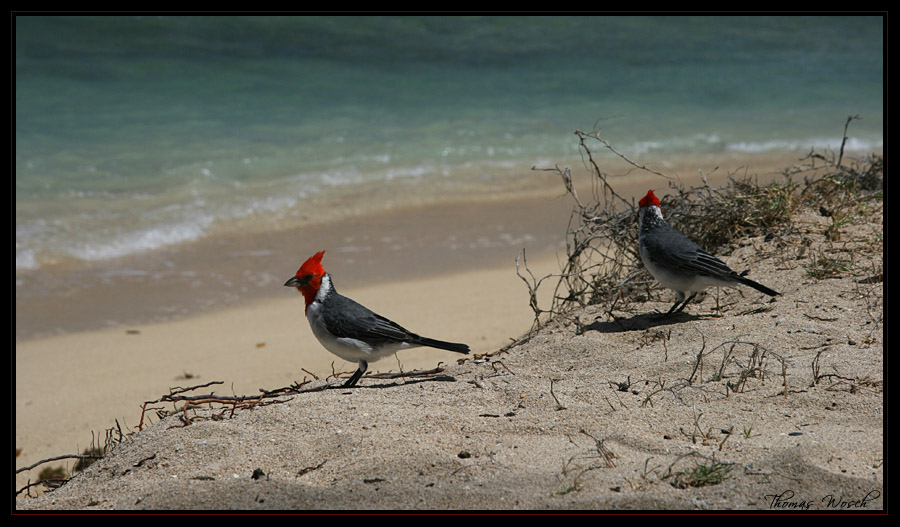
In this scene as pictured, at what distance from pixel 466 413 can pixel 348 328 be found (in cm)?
112

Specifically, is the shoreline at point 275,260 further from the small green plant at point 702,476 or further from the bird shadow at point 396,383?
the small green plant at point 702,476

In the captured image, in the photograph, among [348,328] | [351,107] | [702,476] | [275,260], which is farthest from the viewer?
[351,107]

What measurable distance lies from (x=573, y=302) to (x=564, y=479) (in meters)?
3.06

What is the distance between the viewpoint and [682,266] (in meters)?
5.15

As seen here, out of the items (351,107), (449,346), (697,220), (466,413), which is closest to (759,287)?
(697,220)

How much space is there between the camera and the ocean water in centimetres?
1216

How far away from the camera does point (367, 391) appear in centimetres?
446

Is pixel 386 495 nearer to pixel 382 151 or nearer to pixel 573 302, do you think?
pixel 573 302

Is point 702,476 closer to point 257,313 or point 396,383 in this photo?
point 396,383

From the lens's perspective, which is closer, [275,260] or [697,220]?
[697,220]

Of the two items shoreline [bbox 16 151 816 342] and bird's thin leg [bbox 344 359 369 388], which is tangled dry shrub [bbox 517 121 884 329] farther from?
shoreline [bbox 16 151 816 342]

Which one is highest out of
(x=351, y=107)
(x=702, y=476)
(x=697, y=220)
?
(x=351, y=107)

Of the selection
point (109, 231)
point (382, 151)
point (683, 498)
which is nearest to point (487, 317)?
point (683, 498)

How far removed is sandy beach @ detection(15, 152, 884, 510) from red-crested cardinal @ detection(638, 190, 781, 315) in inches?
8.4
